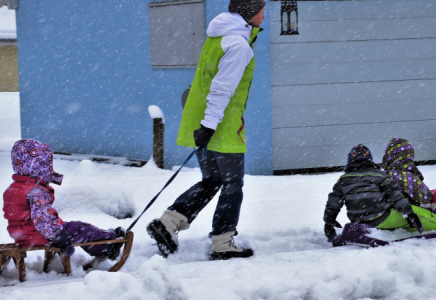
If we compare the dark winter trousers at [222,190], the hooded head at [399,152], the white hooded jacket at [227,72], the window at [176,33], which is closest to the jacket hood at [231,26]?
the white hooded jacket at [227,72]

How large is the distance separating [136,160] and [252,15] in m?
5.24

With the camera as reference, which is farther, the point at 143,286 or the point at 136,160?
the point at 136,160

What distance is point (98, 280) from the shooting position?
3.14 m

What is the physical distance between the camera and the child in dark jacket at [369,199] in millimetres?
4434

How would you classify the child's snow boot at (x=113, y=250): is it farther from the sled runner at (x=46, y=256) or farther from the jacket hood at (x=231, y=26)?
the jacket hood at (x=231, y=26)

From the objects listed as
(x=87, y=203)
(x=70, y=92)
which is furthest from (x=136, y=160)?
(x=87, y=203)

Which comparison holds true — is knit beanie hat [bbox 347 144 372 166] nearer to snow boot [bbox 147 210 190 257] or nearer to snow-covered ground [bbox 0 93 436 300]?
snow-covered ground [bbox 0 93 436 300]

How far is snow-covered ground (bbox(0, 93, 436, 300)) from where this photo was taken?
10.4 feet

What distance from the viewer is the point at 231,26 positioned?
4051 millimetres

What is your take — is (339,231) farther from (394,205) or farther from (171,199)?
(171,199)

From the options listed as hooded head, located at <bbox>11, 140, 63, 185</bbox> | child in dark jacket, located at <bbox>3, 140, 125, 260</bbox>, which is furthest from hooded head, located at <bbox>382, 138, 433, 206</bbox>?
hooded head, located at <bbox>11, 140, 63, 185</bbox>

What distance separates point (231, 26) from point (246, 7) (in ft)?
0.70

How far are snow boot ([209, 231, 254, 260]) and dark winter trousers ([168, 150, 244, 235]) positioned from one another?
4 cm

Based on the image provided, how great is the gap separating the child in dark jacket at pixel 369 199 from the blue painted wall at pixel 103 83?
3415 millimetres
